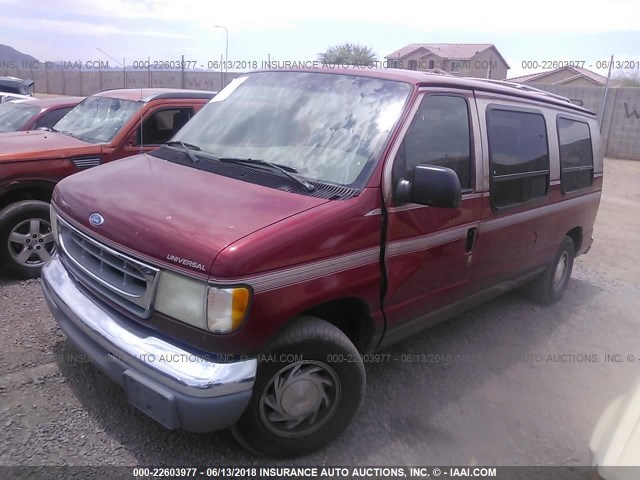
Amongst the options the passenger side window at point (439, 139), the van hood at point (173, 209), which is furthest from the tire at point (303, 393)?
the passenger side window at point (439, 139)

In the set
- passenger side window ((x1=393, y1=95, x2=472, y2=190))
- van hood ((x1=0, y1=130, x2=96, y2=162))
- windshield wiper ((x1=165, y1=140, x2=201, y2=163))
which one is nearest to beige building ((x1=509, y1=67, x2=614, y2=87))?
van hood ((x1=0, y1=130, x2=96, y2=162))

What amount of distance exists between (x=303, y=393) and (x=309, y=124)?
5.13ft

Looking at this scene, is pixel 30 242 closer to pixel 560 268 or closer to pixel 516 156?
pixel 516 156

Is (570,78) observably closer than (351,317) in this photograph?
No

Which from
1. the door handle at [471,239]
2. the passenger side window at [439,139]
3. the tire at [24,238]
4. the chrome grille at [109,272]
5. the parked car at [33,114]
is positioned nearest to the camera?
the chrome grille at [109,272]

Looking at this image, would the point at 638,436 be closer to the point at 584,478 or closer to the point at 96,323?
the point at 584,478

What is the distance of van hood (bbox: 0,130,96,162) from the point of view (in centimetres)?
477

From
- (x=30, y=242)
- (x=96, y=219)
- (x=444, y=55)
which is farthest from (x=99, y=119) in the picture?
(x=444, y=55)

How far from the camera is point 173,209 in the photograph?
262 centimetres

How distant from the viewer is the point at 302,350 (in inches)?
102

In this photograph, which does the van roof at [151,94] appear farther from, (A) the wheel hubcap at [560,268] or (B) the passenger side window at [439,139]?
(A) the wheel hubcap at [560,268]

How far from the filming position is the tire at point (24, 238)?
462 cm

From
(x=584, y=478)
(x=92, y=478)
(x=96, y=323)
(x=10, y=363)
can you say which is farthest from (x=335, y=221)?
(x=10, y=363)

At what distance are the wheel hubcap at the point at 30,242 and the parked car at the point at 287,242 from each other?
1696 millimetres
